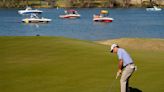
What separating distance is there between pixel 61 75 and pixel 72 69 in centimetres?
125

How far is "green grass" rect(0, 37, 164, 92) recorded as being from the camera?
22.1m

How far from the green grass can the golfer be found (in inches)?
98.2

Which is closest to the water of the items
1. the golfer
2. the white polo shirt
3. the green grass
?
the green grass

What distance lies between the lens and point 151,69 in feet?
81.8

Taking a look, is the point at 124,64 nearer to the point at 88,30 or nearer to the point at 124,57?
the point at 124,57

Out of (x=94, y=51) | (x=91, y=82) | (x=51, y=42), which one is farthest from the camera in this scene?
(x=51, y=42)

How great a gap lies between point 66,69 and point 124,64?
7.84 meters

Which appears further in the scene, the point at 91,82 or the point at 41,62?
the point at 41,62

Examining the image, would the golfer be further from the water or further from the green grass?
the water

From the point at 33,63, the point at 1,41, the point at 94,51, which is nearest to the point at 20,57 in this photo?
the point at 33,63

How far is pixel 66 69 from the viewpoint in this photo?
25641mm

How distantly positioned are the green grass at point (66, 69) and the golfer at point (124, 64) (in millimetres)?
2494

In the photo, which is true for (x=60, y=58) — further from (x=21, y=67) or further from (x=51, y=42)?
(x=51, y=42)

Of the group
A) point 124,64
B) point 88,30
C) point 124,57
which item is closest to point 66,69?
point 124,64
